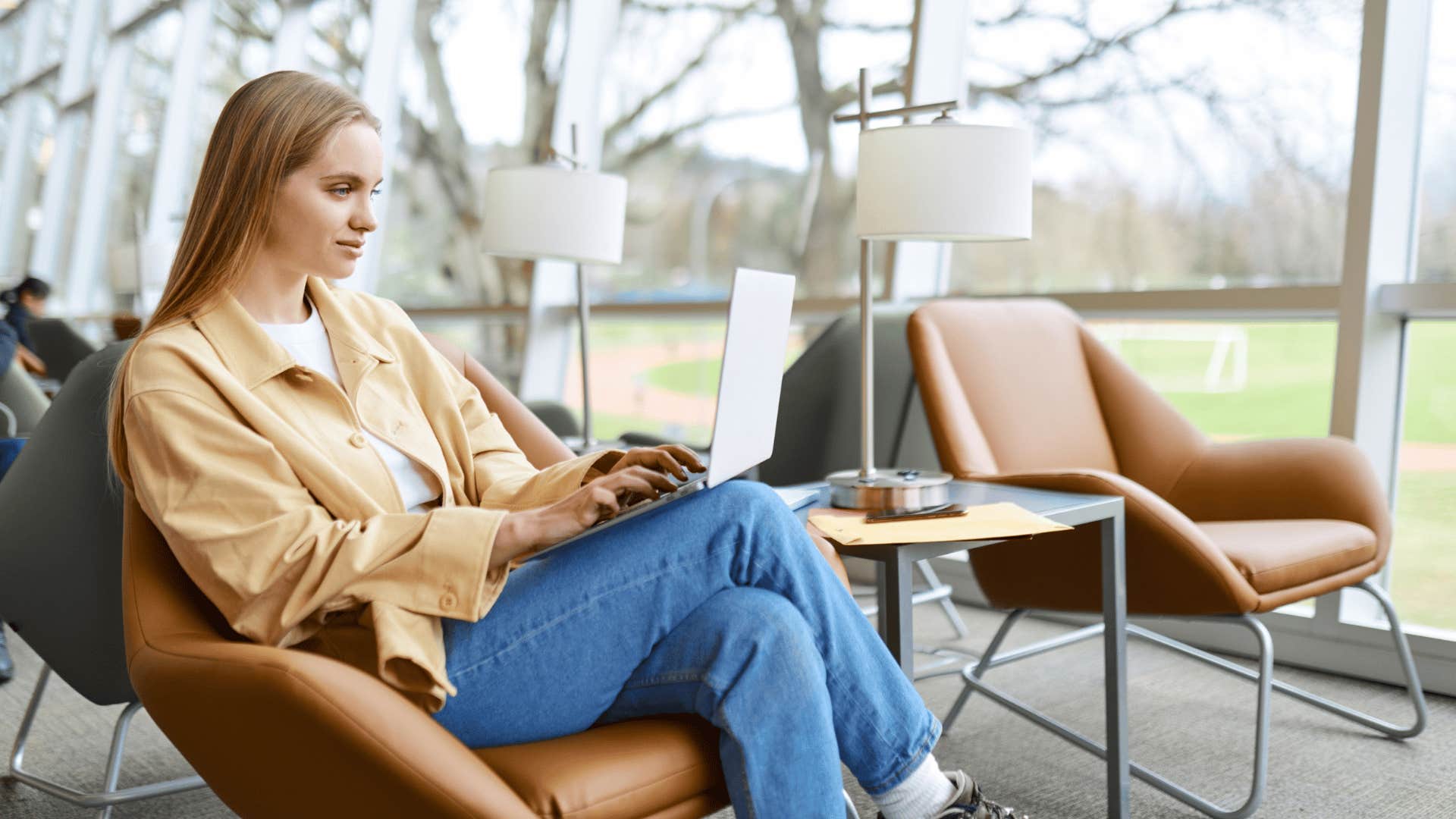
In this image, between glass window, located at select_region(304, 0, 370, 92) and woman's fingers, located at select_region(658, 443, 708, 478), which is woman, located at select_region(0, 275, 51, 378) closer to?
glass window, located at select_region(304, 0, 370, 92)

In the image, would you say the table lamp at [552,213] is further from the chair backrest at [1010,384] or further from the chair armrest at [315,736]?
the chair armrest at [315,736]

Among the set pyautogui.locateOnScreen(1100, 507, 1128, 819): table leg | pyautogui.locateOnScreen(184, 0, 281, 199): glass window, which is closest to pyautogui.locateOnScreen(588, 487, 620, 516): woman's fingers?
pyautogui.locateOnScreen(1100, 507, 1128, 819): table leg

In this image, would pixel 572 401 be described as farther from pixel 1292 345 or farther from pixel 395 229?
pixel 1292 345

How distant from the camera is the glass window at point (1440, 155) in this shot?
2.84 metres

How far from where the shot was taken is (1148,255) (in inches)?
132

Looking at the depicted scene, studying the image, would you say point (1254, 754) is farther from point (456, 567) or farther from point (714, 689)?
point (456, 567)

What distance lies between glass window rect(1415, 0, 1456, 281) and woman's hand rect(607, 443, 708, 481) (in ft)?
7.29

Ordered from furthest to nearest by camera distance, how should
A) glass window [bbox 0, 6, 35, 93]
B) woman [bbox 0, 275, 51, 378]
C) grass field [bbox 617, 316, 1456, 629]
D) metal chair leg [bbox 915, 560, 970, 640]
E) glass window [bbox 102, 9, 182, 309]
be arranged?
glass window [bbox 0, 6, 35, 93] → glass window [bbox 102, 9, 182, 309] → woman [bbox 0, 275, 51, 378] → metal chair leg [bbox 915, 560, 970, 640] → grass field [bbox 617, 316, 1456, 629]

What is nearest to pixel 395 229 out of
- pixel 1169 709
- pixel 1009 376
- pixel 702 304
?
pixel 702 304

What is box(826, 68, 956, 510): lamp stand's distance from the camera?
1871 mm

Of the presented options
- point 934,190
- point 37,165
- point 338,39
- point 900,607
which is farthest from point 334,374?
point 37,165

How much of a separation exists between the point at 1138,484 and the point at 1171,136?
127cm

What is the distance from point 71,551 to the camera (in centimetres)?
178

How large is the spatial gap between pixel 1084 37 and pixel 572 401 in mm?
2494
